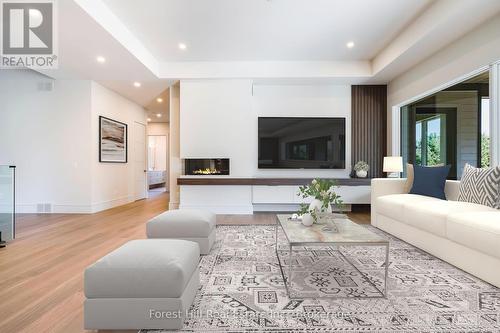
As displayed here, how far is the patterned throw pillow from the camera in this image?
2.60 meters

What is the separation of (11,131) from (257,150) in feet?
15.6

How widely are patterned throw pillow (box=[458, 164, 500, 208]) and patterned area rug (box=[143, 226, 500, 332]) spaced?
77 cm

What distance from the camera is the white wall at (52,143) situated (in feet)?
17.2

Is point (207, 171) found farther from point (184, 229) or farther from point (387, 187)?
point (387, 187)

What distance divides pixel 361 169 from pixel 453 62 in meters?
2.29

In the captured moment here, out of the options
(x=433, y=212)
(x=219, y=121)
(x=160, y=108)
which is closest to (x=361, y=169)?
(x=433, y=212)

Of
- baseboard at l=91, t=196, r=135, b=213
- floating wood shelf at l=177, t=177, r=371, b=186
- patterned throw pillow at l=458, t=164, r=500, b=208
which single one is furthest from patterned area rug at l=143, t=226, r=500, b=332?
baseboard at l=91, t=196, r=135, b=213

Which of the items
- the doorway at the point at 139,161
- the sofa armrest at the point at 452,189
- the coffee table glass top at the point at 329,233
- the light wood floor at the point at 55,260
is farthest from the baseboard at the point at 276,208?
the doorway at the point at 139,161

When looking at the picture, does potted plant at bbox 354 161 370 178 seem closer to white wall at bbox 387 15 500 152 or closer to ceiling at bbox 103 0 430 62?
white wall at bbox 387 15 500 152

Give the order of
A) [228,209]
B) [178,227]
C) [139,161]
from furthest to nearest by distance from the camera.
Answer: [139,161]
[228,209]
[178,227]

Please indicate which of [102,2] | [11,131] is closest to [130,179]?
[11,131]

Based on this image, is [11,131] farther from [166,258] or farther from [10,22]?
[166,258]

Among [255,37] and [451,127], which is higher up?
[255,37]

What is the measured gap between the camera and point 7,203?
3.37 metres
